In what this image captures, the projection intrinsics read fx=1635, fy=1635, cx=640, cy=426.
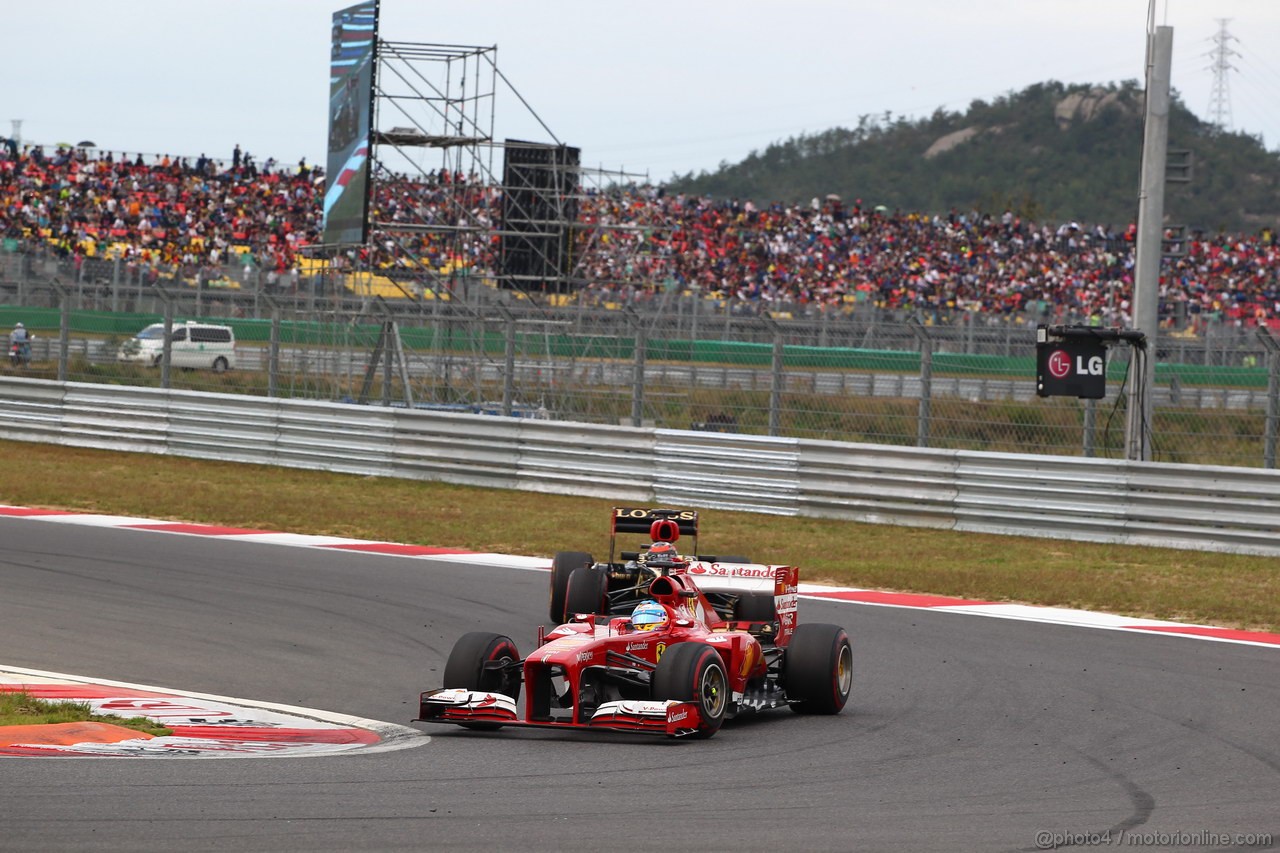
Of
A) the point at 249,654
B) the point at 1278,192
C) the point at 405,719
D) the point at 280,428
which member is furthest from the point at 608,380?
the point at 1278,192

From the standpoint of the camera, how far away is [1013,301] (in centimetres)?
5206

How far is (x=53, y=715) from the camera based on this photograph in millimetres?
7238

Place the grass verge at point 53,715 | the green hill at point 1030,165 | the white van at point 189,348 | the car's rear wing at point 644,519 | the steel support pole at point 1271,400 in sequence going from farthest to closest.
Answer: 1. the green hill at point 1030,165
2. the white van at point 189,348
3. the steel support pole at point 1271,400
4. the car's rear wing at point 644,519
5. the grass verge at point 53,715

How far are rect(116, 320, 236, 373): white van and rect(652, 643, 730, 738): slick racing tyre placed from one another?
1579 centimetres

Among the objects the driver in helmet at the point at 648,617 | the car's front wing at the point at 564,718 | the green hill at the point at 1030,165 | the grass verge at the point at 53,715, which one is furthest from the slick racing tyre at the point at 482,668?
the green hill at the point at 1030,165

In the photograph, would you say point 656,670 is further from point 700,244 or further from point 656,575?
point 700,244

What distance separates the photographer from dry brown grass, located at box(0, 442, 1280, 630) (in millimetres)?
13391

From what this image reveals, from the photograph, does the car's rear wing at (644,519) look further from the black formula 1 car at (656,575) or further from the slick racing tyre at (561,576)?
the slick racing tyre at (561,576)

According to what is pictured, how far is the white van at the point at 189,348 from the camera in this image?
2316 cm

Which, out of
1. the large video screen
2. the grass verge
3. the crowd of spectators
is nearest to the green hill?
the crowd of spectators

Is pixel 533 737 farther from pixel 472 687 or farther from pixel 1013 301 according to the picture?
pixel 1013 301

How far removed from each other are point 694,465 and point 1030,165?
107011 mm

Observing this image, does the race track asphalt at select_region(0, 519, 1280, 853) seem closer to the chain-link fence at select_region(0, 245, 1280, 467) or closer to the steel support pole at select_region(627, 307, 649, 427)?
the chain-link fence at select_region(0, 245, 1280, 467)

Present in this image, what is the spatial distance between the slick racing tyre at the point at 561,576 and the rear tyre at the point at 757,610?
1.97m
